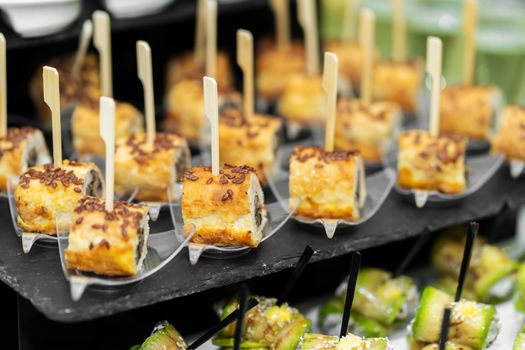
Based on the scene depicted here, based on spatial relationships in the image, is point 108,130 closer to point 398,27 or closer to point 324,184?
point 324,184

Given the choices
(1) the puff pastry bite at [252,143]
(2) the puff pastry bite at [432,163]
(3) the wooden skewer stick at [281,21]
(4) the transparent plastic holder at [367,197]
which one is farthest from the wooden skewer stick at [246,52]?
(3) the wooden skewer stick at [281,21]

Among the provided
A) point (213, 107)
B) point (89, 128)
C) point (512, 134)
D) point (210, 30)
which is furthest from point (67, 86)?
point (512, 134)

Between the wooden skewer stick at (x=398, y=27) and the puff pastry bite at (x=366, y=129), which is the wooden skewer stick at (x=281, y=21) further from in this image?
the puff pastry bite at (x=366, y=129)

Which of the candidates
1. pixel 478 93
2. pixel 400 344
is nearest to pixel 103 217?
pixel 400 344

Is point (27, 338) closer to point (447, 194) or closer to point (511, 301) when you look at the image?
point (447, 194)

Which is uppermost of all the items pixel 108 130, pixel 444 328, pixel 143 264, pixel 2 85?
pixel 108 130

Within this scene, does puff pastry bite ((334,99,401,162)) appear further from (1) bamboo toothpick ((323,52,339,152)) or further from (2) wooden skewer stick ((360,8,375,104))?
(1) bamboo toothpick ((323,52,339,152))
